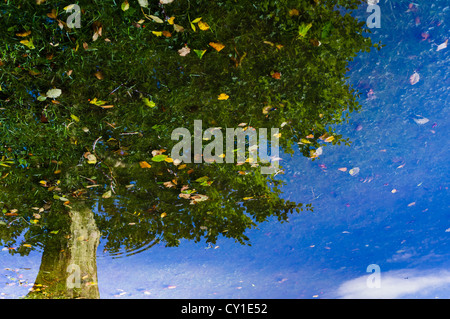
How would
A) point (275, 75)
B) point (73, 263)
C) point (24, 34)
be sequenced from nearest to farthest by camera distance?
1. point (24, 34)
2. point (275, 75)
3. point (73, 263)

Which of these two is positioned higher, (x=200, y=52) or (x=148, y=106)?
(x=200, y=52)

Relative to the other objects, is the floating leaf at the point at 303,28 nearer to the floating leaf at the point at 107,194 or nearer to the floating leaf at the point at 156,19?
the floating leaf at the point at 156,19

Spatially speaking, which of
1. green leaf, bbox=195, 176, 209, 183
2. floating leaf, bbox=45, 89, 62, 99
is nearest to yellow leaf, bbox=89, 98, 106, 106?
floating leaf, bbox=45, 89, 62, 99

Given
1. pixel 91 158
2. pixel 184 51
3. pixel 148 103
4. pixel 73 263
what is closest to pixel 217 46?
pixel 184 51

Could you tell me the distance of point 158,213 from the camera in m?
5.36

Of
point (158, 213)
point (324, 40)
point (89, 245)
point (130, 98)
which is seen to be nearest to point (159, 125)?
point (130, 98)

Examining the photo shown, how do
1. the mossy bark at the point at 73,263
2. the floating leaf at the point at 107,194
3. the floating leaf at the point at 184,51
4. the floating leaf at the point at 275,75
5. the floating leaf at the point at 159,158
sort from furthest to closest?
the mossy bark at the point at 73,263
the floating leaf at the point at 107,194
the floating leaf at the point at 159,158
the floating leaf at the point at 275,75
the floating leaf at the point at 184,51

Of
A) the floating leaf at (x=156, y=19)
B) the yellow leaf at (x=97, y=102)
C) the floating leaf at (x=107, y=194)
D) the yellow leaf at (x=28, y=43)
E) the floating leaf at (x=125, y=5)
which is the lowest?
the floating leaf at (x=107, y=194)

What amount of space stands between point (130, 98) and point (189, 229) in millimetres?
2745

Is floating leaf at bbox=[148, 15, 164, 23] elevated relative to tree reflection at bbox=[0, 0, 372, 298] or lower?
elevated

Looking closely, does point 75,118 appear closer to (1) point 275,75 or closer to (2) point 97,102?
(2) point 97,102

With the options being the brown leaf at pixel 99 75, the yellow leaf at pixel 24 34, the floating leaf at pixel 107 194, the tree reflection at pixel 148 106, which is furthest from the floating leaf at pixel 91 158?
the yellow leaf at pixel 24 34

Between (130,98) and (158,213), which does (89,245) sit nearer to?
(158,213)

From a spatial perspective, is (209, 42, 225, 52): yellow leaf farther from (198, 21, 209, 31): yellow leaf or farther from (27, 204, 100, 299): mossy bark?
(27, 204, 100, 299): mossy bark
